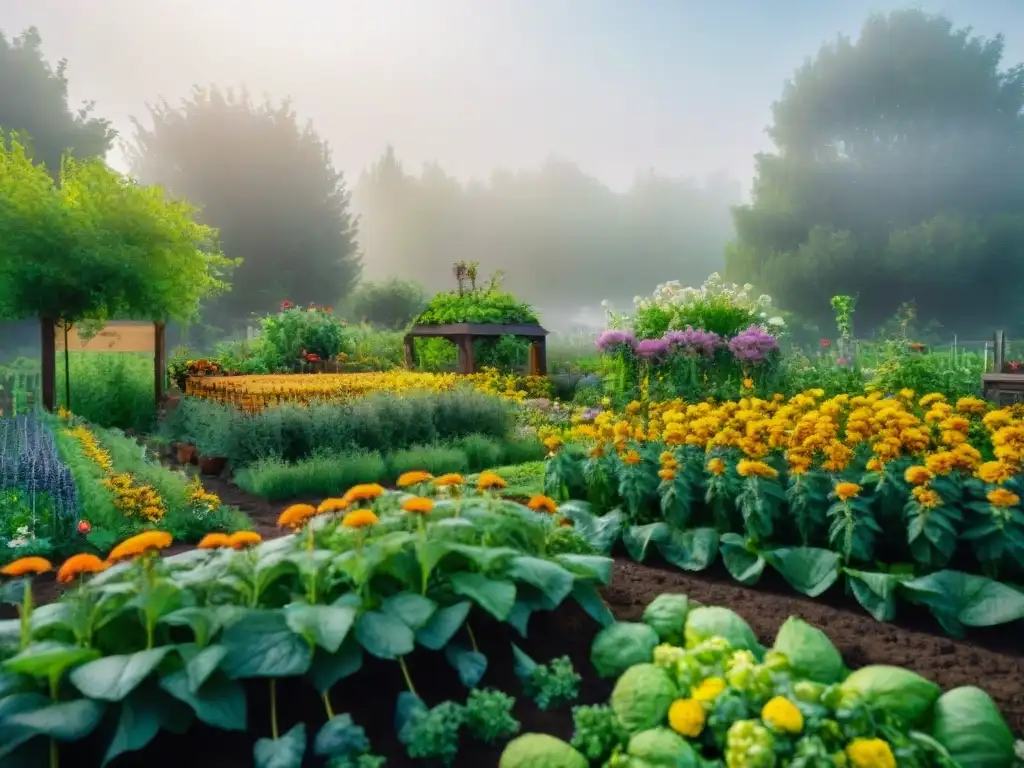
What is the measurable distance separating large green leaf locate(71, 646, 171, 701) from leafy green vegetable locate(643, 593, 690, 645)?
4.95 feet

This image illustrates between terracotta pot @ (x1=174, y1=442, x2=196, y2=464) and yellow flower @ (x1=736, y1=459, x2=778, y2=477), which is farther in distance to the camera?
terracotta pot @ (x1=174, y1=442, x2=196, y2=464)

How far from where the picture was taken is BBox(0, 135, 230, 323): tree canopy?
28.0 feet

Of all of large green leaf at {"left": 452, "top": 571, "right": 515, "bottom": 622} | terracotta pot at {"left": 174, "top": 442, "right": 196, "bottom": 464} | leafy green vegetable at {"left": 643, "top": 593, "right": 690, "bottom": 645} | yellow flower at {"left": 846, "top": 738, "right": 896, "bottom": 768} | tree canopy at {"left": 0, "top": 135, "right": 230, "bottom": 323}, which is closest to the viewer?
yellow flower at {"left": 846, "top": 738, "right": 896, "bottom": 768}

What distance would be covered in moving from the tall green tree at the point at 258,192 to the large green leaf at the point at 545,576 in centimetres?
2410

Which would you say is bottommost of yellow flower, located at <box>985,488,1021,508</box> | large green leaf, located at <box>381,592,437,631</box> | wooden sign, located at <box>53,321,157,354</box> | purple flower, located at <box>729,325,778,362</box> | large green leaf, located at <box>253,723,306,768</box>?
large green leaf, located at <box>253,723,306,768</box>

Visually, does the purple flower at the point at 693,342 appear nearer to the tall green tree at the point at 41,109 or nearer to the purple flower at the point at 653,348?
the purple flower at the point at 653,348

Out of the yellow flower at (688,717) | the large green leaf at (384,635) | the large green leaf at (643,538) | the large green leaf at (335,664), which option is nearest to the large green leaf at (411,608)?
the large green leaf at (384,635)

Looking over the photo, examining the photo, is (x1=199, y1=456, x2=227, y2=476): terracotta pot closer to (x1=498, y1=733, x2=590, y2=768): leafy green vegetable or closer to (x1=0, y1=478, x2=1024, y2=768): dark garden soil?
(x1=0, y1=478, x2=1024, y2=768): dark garden soil

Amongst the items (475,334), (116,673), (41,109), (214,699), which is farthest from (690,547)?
(41,109)

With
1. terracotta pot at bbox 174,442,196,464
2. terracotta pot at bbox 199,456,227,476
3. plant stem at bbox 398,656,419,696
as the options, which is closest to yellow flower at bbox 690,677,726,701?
plant stem at bbox 398,656,419,696

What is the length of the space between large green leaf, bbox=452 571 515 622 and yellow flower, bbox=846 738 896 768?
0.90 m

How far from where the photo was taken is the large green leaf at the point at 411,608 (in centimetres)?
220

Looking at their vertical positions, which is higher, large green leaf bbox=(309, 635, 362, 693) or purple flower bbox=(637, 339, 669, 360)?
purple flower bbox=(637, 339, 669, 360)

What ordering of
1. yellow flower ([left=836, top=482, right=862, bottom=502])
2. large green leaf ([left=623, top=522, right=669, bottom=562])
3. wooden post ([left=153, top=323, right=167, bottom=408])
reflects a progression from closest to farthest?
yellow flower ([left=836, top=482, right=862, bottom=502]) < large green leaf ([left=623, top=522, right=669, bottom=562]) < wooden post ([left=153, top=323, right=167, bottom=408])
